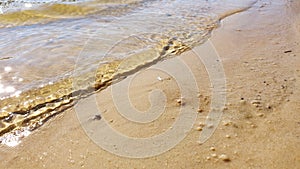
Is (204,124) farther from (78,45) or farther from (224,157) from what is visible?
(78,45)

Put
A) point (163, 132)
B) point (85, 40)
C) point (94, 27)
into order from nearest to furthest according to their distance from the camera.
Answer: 1. point (163, 132)
2. point (85, 40)
3. point (94, 27)

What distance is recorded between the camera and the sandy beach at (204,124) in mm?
2221

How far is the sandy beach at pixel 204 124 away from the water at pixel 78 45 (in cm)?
30

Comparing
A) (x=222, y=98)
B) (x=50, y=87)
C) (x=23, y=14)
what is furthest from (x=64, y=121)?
(x=23, y=14)

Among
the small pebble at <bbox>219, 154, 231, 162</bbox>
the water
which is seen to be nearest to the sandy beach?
the small pebble at <bbox>219, 154, 231, 162</bbox>

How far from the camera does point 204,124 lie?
2598 mm

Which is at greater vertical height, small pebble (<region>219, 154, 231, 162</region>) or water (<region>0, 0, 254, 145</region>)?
water (<region>0, 0, 254, 145</region>)

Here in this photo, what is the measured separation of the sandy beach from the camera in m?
2.22

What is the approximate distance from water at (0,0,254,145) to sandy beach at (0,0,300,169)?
0.99 ft

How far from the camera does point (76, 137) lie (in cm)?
258

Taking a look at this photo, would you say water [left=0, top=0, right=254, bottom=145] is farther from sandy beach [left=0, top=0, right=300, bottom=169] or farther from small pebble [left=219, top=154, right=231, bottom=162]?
small pebble [left=219, top=154, right=231, bottom=162]

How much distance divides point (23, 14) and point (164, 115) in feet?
20.7

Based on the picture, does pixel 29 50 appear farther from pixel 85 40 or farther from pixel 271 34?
pixel 271 34

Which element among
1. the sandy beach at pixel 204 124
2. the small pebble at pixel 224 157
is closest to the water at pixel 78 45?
the sandy beach at pixel 204 124
